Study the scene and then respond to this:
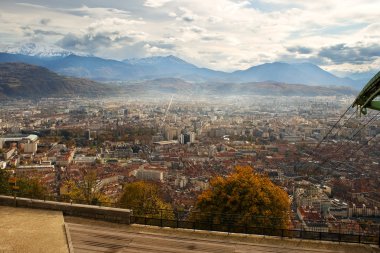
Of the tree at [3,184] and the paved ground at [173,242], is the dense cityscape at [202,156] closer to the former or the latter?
the paved ground at [173,242]

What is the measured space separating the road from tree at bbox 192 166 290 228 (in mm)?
3225

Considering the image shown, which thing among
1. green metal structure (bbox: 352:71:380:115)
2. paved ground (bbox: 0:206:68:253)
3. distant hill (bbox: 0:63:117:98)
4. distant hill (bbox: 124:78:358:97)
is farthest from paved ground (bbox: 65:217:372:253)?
distant hill (bbox: 124:78:358:97)

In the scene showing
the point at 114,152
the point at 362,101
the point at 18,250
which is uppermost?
the point at 362,101

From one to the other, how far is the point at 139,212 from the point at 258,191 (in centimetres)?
449

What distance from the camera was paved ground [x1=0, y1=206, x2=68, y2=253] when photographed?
27.2 feet

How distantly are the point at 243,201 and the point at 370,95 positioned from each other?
6153 millimetres

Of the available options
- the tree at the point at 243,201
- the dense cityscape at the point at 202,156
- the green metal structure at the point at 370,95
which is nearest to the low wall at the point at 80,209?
the tree at the point at 243,201

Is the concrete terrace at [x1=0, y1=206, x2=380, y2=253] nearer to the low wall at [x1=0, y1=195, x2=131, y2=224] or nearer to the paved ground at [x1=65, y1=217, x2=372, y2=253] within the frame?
the paved ground at [x1=65, y1=217, x2=372, y2=253]

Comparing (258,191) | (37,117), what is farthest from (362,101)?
(37,117)

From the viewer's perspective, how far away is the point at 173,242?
8.91 metres

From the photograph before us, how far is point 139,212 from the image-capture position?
14.4 meters

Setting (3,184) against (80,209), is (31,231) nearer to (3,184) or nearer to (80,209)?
(80,209)

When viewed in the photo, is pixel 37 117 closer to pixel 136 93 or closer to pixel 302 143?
pixel 302 143

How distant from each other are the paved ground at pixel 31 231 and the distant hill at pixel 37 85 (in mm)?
123426
